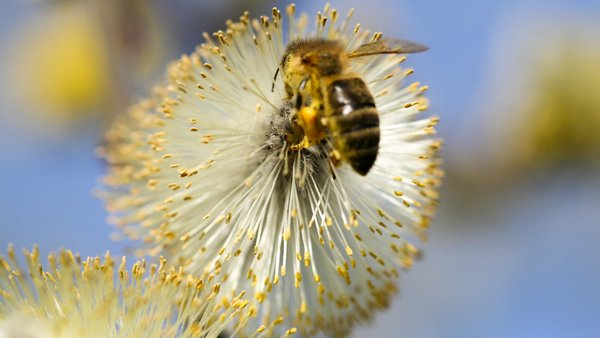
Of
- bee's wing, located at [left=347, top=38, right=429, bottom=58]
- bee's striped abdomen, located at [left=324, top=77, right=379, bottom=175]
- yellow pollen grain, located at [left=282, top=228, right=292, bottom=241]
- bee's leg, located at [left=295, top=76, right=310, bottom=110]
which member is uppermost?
bee's wing, located at [left=347, top=38, right=429, bottom=58]

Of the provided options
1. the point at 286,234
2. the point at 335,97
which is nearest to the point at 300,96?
the point at 335,97

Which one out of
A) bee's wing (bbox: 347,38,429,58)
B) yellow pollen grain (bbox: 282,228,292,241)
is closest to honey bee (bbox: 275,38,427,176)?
bee's wing (bbox: 347,38,429,58)

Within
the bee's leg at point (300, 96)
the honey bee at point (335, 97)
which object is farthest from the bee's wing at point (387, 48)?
the bee's leg at point (300, 96)

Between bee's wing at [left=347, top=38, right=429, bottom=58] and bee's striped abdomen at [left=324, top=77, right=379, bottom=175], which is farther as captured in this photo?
bee's wing at [left=347, top=38, right=429, bottom=58]

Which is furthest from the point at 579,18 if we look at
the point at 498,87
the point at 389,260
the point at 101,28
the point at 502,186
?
→ the point at 389,260

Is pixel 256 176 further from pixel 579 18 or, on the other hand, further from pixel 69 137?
pixel 579 18

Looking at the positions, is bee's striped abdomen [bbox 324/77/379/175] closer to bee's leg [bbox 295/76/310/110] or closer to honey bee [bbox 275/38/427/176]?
honey bee [bbox 275/38/427/176]

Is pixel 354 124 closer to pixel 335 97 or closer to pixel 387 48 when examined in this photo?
pixel 335 97
